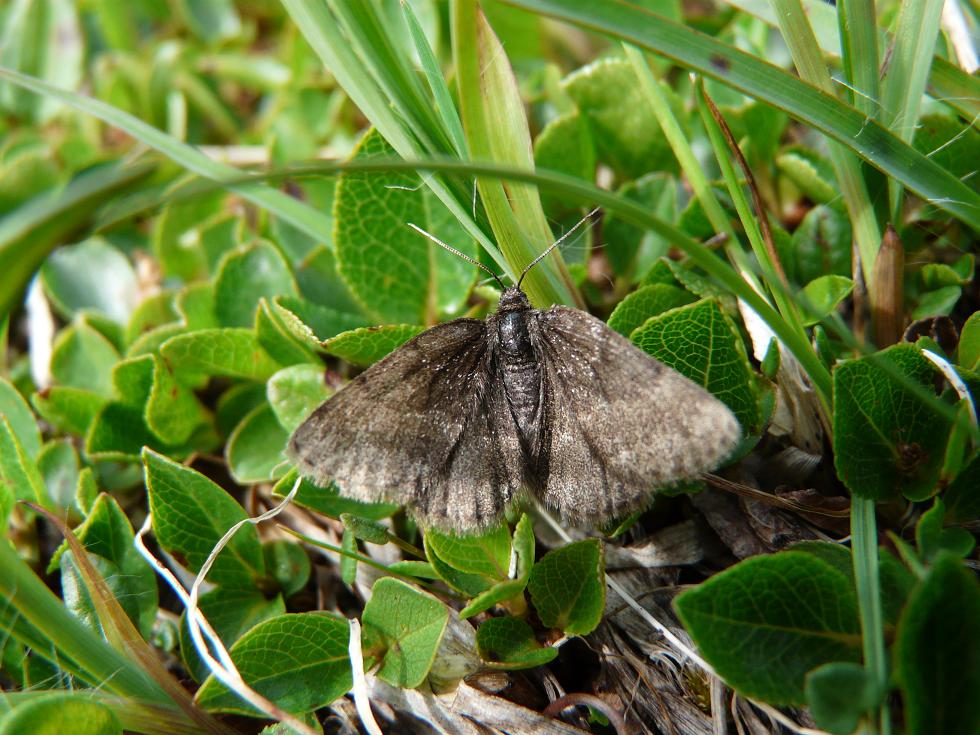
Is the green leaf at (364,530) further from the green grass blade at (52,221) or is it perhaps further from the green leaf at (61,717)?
the green grass blade at (52,221)

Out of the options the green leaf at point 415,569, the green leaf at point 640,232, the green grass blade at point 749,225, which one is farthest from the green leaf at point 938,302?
the green leaf at point 415,569

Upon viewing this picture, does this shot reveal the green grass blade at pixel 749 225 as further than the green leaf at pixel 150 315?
No

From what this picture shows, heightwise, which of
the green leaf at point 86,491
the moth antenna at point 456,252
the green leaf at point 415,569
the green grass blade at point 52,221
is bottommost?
the green leaf at point 415,569

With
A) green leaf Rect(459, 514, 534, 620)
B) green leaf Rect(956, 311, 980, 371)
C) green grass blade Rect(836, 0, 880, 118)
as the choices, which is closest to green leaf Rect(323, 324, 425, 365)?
green leaf Rect(459, 514, 534, 620)

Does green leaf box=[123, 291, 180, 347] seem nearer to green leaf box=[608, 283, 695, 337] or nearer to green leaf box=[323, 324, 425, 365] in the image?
green leaf box=[323, 324, 425, 365]

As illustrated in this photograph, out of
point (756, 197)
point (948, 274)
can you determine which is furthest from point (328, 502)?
point (948, 274)

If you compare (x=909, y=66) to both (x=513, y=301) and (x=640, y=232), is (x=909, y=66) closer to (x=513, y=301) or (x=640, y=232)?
(x=640, y=232)

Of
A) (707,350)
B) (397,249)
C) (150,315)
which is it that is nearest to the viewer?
(707,350)
